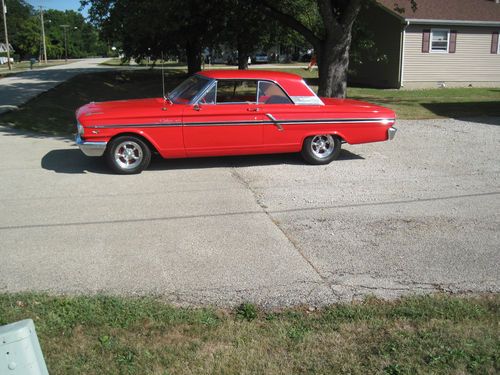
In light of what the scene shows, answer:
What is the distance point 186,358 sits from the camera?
3.17 m

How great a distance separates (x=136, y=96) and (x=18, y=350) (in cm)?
1985

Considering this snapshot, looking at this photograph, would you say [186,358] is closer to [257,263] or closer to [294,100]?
[257,263]

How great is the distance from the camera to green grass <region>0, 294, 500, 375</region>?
309 centimetres

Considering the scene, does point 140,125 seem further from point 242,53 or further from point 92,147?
point 242,53

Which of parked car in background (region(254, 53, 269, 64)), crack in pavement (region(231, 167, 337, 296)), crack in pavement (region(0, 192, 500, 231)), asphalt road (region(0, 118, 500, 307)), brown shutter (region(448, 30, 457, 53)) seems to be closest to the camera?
asphalt road (region(0, 118, 500, 307))

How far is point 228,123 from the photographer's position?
26.0 feet

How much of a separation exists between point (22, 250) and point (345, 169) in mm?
5187

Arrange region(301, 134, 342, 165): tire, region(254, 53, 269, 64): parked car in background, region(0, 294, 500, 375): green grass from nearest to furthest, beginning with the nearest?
region(0, 294, 500, 375): green grass < region(301, 134, 342, 165): tire < region(254, 53, 269, 64): parked car in background

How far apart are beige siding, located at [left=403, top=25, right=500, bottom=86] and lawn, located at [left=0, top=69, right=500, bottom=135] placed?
1.47 meters

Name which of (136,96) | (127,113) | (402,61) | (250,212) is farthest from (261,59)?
(250,212)

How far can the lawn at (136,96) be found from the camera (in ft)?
43.0

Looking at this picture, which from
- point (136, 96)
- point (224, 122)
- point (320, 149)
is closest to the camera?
point (224, 122)

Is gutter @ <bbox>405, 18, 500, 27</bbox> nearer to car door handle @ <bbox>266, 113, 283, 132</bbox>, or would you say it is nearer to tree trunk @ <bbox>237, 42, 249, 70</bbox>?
tree trunk @ <bbox>237, 42, 249, 70</bbox>

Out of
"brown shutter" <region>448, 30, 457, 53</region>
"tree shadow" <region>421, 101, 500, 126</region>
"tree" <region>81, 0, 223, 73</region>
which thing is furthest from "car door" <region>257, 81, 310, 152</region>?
"brown shutter" <region>448, 30, 457, 53</region>
